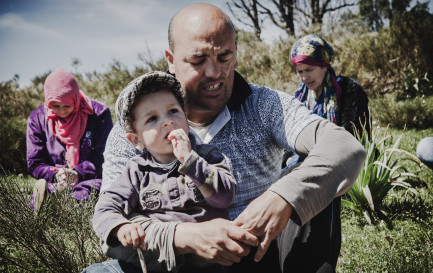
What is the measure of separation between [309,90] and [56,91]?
3.63m

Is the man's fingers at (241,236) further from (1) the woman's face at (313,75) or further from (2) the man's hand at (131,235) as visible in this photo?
(1) the woman's face at (313,75)

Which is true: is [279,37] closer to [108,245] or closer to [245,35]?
[108,245]

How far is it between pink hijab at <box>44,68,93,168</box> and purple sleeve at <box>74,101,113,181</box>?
8 cm

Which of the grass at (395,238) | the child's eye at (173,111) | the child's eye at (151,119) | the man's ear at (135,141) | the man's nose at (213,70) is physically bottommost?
the grass at (395,238)

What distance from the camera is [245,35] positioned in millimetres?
24906

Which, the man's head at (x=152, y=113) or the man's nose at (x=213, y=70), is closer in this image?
the man's head at (x=152, y=113)

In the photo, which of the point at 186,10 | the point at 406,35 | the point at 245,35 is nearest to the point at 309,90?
the point at 186,10

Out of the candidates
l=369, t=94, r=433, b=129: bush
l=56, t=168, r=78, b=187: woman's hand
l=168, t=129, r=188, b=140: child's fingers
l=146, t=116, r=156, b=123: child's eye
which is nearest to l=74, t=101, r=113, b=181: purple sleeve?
l=56, t=168, r=78, b=187: woman's hand

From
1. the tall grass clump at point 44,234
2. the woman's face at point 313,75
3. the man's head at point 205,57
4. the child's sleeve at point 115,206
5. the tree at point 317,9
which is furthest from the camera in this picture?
the tree at point 317,9

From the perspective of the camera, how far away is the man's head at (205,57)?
1837 mm

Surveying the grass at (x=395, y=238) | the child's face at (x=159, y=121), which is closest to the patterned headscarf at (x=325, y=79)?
the grass at (x=395, y=238)

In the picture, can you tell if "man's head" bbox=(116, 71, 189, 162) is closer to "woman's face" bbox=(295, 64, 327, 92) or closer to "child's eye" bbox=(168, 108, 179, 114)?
"child's eye" bbox=(168, 108, 179, 114)

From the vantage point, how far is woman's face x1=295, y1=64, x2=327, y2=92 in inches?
175

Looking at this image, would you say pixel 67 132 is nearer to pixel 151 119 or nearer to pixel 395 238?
pixel 151 119
